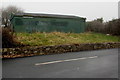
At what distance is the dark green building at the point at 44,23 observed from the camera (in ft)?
71.4

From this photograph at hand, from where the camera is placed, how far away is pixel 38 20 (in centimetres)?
2247

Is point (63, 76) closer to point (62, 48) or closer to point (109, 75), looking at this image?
point (109, 75)

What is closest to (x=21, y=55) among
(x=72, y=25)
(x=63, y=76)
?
(x=63, y=76)

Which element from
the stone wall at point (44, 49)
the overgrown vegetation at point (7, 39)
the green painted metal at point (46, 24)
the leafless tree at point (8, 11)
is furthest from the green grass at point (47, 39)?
the leafless tree at point (8, 11)

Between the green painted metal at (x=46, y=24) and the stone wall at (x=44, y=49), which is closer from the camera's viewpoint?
the stone wall at (x=44, y=49)

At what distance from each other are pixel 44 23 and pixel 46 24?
36 centimetres

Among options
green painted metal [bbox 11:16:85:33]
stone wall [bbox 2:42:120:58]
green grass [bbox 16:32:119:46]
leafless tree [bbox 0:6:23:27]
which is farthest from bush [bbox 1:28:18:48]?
leafless tree [bbox 0:6:23:27]

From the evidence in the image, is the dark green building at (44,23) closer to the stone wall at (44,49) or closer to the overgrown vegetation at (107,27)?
the overgrown vegetation at (107,27)

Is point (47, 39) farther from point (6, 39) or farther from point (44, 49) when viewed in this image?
point (6, 39)

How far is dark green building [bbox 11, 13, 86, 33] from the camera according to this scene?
857 inches

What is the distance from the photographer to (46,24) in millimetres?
23000

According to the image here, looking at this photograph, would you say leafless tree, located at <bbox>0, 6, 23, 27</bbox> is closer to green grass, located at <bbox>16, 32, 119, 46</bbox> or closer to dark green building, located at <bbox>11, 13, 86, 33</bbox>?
dark green building, located at <bbox>11, 13, 86, 33</bbox>

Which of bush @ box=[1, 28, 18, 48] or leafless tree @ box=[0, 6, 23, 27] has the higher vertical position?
leafless tree @ box=[0, 6, 23, 27]

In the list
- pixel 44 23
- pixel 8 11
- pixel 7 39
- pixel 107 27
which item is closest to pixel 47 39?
pixel 7 39
